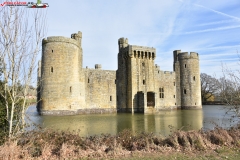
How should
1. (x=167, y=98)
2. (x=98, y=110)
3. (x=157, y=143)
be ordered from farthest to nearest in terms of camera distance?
(x=167, y=98), (x=98, y=110), (x=157, y=143)

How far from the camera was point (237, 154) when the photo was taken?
6.58 metres

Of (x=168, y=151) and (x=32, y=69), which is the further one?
(x=168, y=151)

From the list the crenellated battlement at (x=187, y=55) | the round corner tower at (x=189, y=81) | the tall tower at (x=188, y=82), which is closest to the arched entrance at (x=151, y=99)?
the tall tower at (x=188, y=82)

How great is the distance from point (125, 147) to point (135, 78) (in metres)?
21.9

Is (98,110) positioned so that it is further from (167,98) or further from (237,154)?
(237,154)

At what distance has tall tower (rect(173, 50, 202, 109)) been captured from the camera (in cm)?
3622

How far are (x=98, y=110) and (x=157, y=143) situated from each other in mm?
21313

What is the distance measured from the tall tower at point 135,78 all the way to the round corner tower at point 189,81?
862 centimetres

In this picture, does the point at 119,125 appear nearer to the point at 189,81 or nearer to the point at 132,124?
the point at 132,124

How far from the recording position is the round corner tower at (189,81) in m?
36.2

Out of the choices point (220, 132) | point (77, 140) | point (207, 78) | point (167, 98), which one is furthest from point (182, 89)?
point (77, 140)

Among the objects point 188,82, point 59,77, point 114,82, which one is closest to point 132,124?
point 59,77

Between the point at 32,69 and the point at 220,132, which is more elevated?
the point at 32,69

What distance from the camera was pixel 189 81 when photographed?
36.4 meters
